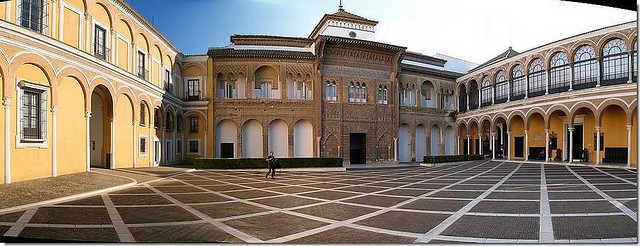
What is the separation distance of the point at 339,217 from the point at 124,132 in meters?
13.1

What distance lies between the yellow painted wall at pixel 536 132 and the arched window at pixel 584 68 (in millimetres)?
4504

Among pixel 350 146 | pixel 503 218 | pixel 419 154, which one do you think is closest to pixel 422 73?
pixel 419 154

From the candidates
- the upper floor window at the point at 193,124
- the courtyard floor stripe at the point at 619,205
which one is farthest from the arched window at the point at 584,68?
the upper floor window at the point at 193,124

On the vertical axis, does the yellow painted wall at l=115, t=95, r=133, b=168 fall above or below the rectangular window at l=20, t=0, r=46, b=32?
below

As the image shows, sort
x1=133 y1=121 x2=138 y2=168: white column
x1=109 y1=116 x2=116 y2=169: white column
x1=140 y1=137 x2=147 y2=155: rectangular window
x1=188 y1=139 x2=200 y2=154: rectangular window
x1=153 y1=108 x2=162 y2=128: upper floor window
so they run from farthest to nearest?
x1=188 y1=139 x2=200 y2=154: rectangular window, x1=153 y1=108 x2=162 y2=128: upper floor window, x1=140 y1=137 x2=147 y2=155: rectangular window, x1=133 y1=121 x2=138 y2=168: white column, x1=109 y1=116 x2=116 y2=169: white column

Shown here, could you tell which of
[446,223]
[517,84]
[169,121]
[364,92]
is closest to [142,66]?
[169,121]

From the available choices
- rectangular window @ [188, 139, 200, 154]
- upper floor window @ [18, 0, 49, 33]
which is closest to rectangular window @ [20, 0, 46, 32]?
upper floor window @ [18, 0, 49, 33]

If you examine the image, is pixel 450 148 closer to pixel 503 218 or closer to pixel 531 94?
pixel 531 94

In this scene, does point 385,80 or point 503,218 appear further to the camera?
point 385,80

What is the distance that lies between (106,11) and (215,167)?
8337mm

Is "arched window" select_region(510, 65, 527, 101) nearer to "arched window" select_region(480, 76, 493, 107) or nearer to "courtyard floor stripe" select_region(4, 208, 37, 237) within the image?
"arched window" select_region(480, 76, 493, 107)

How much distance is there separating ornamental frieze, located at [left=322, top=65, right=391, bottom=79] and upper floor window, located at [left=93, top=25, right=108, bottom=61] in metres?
12.3

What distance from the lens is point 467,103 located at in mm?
27469

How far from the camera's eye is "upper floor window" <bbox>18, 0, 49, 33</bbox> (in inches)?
372
